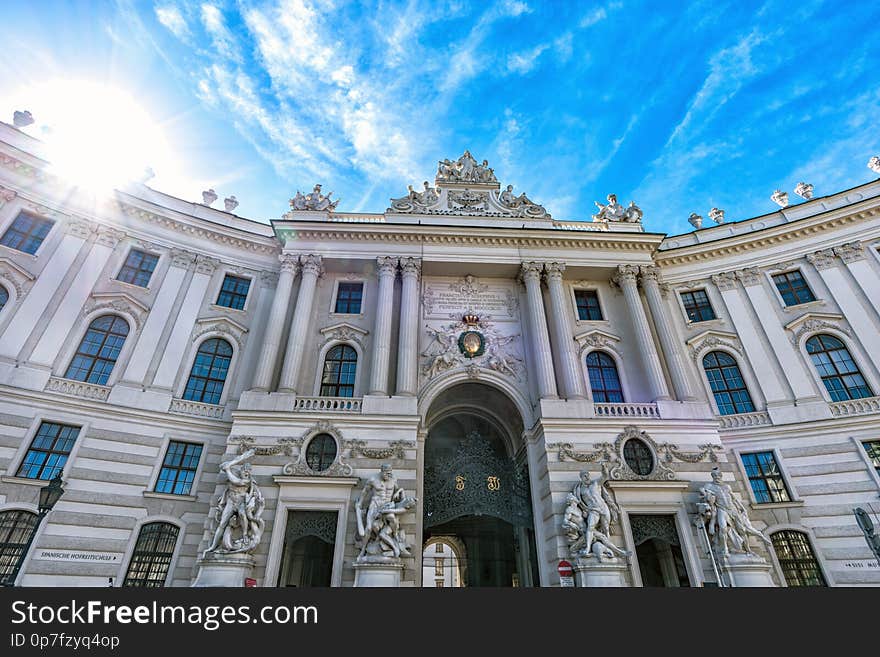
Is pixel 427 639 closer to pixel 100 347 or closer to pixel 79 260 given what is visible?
pixel 100 347

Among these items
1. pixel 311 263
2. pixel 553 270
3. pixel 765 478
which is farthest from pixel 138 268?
pixel 765 478

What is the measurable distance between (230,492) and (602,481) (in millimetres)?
13448

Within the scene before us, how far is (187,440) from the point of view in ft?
57.0

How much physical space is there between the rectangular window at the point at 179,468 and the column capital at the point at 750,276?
28.2 m

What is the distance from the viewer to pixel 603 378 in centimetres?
2014

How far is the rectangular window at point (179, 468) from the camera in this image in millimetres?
16500

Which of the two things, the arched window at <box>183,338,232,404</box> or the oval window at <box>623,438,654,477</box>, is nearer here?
the oval window at <box>623,438,654,477</box>

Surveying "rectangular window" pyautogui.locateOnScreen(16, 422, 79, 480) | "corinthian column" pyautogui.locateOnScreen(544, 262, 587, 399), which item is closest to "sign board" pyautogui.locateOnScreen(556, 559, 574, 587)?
"corinthian column" pyautogui.locateOnScreen(544, 262, 587, 399)

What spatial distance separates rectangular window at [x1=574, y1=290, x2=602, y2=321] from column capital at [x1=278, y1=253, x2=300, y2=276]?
48.7 feet

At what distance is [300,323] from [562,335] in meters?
12.5

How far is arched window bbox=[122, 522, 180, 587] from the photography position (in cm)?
1481

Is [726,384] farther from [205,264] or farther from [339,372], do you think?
[205,264]

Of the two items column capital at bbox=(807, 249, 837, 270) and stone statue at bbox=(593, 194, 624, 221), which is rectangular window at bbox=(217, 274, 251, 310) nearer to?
stone statue at bbox=(593, 194, 624, 221)

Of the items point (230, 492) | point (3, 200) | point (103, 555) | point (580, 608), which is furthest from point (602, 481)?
point (3, 200)
